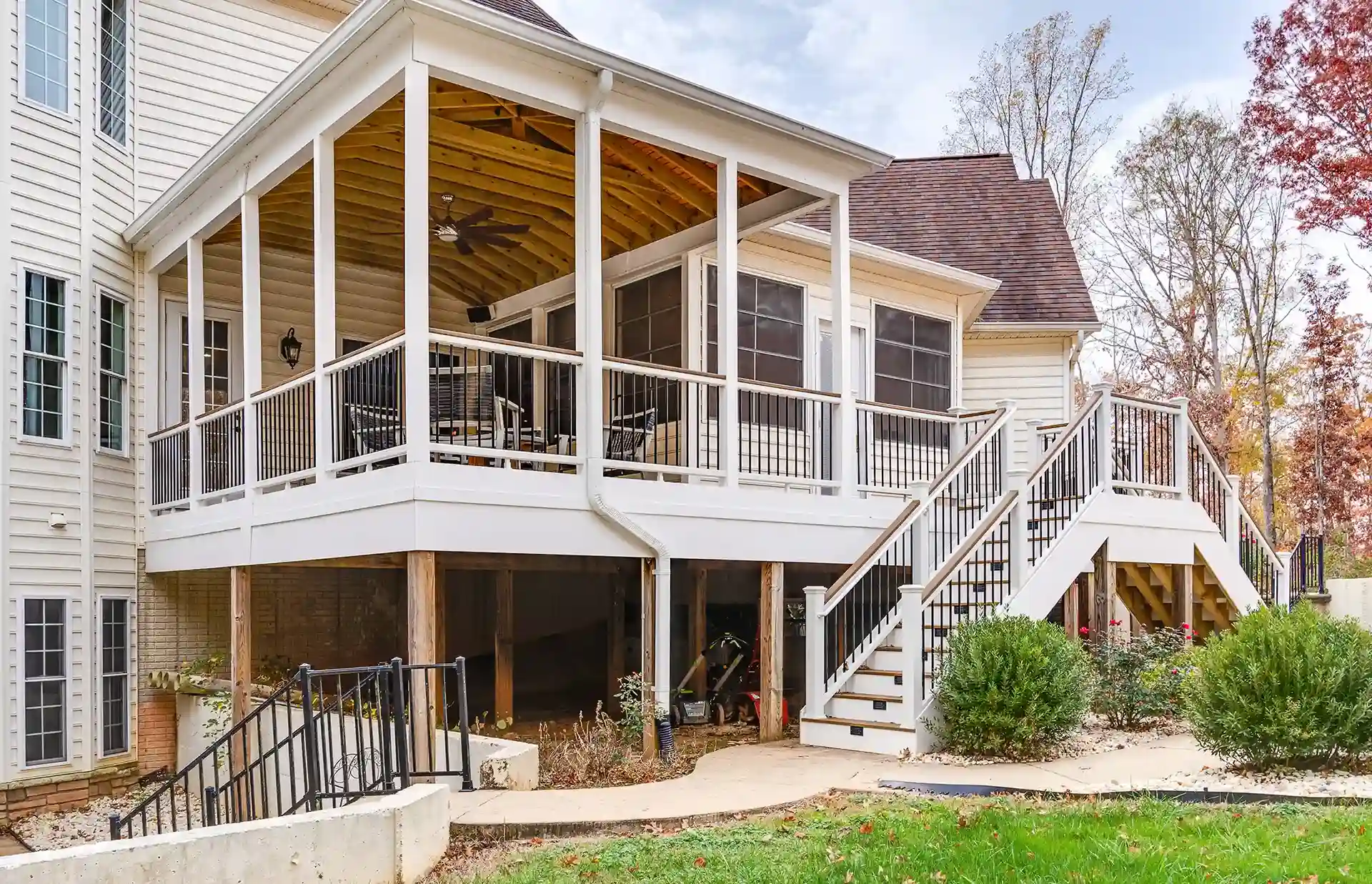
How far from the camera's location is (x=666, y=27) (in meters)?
46.3

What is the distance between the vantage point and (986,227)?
19.4 m

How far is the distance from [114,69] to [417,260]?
6.58 m

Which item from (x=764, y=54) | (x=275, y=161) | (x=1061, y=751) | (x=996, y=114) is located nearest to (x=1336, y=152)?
(x=996, y=114)

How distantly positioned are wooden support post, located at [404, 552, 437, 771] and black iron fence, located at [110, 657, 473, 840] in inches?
0.6

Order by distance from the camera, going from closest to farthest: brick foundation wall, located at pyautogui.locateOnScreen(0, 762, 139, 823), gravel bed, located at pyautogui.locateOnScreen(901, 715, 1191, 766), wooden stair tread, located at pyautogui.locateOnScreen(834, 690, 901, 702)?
gravel bed, located at pyautogui.locateOnScreen(901, 715, 1191, 766)
wooden stair tread, located at pyautogui.locateOnScreen(834, 690, 901, 702)
brick foundation wall, located at pyautogui.locateOnScreen(0, 762, 139, 823)

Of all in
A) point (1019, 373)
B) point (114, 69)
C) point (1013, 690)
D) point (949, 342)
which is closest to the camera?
point (1013, 690)

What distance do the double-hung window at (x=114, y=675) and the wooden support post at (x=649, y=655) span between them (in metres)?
5.96

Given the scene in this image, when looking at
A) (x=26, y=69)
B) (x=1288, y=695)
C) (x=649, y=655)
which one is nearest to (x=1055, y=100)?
(x=26, y=69)

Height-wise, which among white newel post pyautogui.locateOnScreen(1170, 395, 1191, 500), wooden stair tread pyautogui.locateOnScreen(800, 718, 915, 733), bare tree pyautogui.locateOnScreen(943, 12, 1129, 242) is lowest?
wooden stair tread pyautogui.locateOnScreen(800, 718, 915, 733)

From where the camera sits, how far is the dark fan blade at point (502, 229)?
11.8 metres

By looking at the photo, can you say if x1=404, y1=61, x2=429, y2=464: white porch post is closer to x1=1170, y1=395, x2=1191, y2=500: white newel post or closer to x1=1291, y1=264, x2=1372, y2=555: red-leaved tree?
x1=1170, y1=395, x2=1191, y2=500: white newel post

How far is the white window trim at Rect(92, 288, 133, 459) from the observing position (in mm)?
12344

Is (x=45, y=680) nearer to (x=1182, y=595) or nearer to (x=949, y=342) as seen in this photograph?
(x=949, y=342)

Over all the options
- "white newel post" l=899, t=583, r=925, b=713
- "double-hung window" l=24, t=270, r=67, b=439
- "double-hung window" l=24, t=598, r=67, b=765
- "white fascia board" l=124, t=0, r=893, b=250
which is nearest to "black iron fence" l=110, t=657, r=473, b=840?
"double-hung window" l=24, t=598, r=67, b=765
